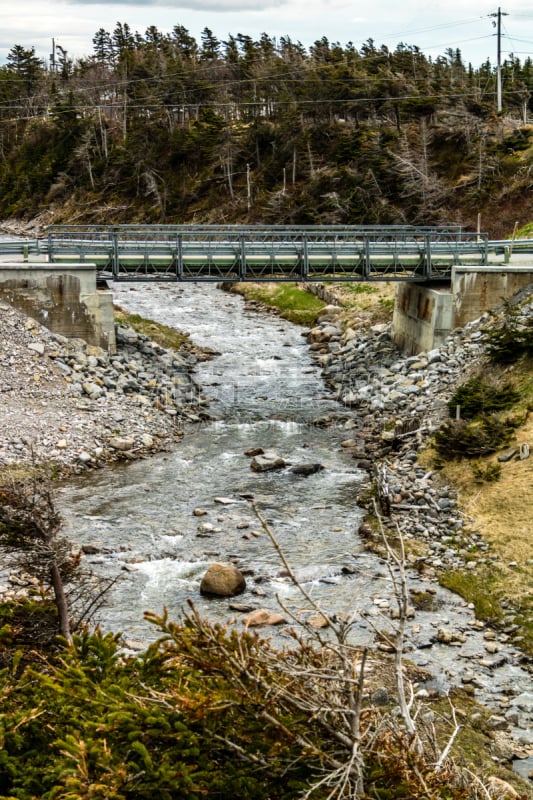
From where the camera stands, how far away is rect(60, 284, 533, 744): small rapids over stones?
17.8 meters

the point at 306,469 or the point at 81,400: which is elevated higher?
the point at 81,400

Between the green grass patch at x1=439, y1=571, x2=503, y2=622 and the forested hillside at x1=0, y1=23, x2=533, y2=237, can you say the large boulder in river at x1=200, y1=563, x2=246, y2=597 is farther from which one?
the forested hillside at x1=0, y1=23, x2=533, y2=237

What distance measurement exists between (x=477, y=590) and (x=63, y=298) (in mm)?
22067

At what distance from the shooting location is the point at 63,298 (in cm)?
3581

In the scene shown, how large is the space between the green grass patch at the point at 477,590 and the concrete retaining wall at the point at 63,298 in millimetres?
20005

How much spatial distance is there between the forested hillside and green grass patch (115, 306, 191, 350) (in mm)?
27939

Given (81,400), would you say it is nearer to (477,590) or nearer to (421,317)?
(421,317)

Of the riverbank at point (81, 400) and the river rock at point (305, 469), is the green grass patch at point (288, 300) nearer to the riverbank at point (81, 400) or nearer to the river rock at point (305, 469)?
the riverbank at point (81, 400)

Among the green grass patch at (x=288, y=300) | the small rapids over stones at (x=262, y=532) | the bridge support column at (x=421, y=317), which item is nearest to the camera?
the small rapids over stones at (x=262, y=532)

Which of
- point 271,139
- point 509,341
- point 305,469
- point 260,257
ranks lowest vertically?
point 305,469

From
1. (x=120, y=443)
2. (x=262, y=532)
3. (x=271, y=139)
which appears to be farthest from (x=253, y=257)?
(x=271, y=139)

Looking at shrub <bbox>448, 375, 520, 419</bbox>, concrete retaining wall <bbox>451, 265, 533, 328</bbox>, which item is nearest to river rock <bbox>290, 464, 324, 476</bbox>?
shrub <bbox>448, 375, 520, 419</bbox>

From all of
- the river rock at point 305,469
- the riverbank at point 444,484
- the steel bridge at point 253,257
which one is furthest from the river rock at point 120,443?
the steel bridge at point 253,257

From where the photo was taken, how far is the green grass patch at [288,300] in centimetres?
5184
